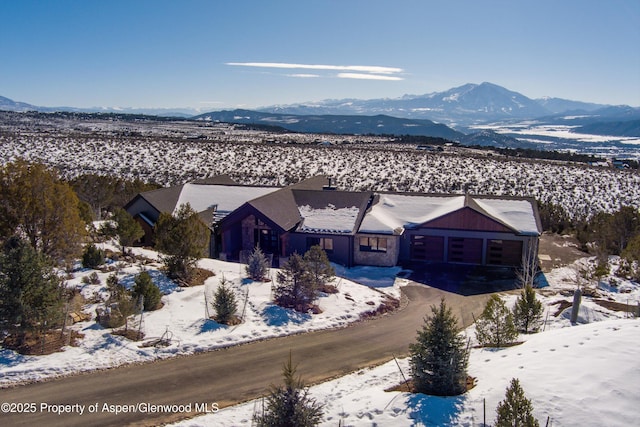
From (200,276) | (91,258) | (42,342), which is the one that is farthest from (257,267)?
(42,342)

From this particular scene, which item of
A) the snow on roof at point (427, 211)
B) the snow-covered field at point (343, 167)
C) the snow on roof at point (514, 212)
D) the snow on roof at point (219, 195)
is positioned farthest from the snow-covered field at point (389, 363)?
the snow-covered field at point (343, 167)

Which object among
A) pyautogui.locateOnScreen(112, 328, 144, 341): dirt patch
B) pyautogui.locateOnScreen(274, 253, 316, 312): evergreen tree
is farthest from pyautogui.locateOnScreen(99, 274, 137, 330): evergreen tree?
pyautogui.locateOnScreen(274, 253, 316, 312): evergreen tree

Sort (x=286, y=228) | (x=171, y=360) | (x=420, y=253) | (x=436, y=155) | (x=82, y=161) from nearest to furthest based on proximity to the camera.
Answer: (x=171, y=360) → (x=286, y=228) → (x=420, y=253) → (x=82, y=161) → (x=436, y=155)

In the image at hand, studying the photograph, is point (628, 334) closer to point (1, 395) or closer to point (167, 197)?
point (1, 395)

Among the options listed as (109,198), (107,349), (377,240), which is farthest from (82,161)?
(107,349)

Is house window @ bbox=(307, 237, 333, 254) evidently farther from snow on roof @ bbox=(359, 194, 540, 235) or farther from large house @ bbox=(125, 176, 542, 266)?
snow on roof @ bbox=(359, 194, 540, 235)

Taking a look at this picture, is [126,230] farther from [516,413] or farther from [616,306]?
[616,306]
